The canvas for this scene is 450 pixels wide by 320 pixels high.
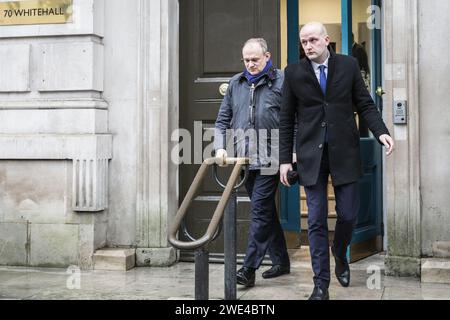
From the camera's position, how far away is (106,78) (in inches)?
249

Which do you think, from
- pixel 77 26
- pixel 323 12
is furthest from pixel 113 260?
pixel 323 12

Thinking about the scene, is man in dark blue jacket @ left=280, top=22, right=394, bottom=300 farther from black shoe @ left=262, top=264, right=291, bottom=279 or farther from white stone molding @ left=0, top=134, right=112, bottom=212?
white stone molding @ left=0, top=134, right=112, bottom=212

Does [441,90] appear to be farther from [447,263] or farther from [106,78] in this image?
[106,78]

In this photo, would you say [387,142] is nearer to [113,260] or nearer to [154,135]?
[154,135]

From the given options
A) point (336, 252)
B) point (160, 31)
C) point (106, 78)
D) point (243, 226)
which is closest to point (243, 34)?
point (160, 31)

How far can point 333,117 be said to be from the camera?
466 cm

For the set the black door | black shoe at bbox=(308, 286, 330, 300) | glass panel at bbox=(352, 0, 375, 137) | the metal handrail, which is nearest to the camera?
the metal handrail

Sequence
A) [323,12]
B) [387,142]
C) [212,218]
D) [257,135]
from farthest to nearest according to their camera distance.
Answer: [323,12] → [257,135] → [387,142] → [212,218]

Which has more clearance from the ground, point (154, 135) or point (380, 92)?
point (380, 92)

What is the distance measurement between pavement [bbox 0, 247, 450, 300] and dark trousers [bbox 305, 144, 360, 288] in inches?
13.6

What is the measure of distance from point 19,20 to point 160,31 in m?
1.32

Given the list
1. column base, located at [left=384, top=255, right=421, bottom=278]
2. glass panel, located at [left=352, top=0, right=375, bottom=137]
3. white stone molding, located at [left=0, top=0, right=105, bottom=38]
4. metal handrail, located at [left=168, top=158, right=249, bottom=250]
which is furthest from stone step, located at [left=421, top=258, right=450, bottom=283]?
white stone molding, located at [left=0, top=0, right=105, bottom=38]

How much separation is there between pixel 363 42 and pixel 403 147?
1449mm

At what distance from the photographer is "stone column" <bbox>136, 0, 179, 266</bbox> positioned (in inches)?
243
